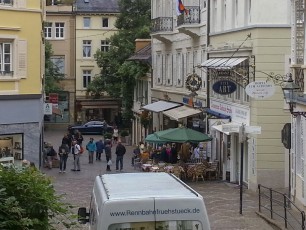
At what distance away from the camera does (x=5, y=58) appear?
1115 inches

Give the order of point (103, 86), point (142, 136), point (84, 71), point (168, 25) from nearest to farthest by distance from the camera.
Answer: point (168, 25) → point (142, 136) → point (103, 86) → point (84, 71)

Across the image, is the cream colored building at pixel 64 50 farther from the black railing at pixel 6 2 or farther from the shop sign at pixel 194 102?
the black railing at pixel 6 2

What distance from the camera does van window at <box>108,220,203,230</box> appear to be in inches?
407

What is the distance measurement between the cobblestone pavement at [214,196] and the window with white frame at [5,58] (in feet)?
14.1

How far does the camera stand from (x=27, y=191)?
27.7 ft

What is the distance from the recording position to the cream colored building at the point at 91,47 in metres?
74.1

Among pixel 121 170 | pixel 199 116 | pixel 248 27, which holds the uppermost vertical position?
pixel 248 27

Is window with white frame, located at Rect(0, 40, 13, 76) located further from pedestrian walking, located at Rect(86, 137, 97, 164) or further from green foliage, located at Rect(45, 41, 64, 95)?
green foliage, located at Rect(45, 41, 64, 95)

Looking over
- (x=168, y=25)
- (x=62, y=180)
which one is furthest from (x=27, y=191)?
(x=168, y=25)

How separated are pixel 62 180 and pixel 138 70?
23517 millimetres

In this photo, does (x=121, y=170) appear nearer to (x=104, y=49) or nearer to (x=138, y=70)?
(x=138, y=70)

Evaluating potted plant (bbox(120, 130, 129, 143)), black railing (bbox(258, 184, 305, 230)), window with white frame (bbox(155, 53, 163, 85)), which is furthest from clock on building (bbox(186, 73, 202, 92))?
potted plant (bbox(120, 130, 129, 143))

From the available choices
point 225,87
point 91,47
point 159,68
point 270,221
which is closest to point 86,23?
point 91,47

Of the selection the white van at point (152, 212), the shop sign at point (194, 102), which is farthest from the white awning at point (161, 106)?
the white van at point (152, 212)
